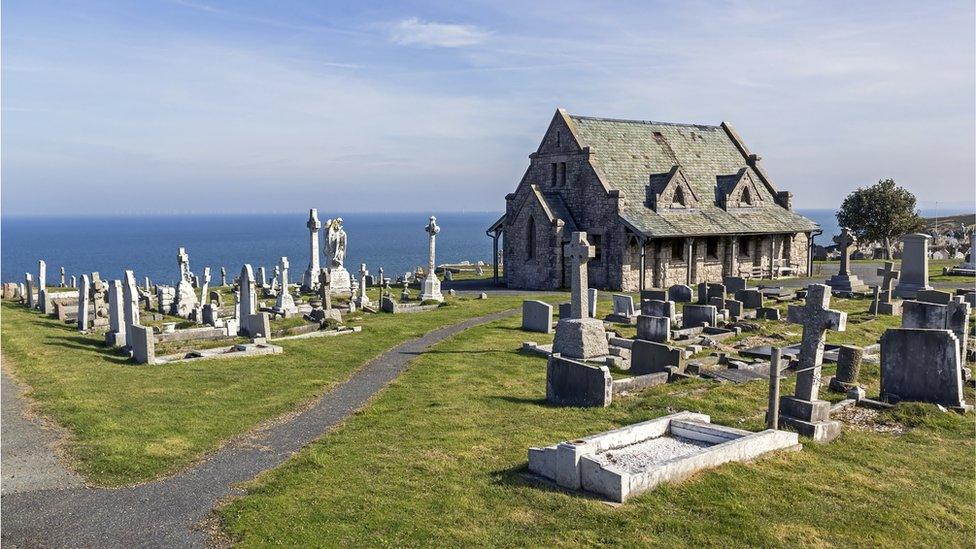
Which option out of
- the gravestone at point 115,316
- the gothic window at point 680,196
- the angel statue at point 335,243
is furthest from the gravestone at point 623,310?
the angel statue at point 335,243

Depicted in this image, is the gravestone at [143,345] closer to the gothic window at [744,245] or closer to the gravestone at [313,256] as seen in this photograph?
the gravestone at [313,256]

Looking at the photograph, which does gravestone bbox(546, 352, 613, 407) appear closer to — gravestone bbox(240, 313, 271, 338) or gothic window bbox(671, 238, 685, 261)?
gravestone bbox(240, 313, 271, 338)

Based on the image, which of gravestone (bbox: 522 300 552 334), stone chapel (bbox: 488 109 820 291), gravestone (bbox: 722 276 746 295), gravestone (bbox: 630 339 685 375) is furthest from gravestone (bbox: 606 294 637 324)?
stone chapel (bbox: 488 109 820 291)

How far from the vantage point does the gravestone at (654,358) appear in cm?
1548

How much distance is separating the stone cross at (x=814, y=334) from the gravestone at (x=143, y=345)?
14.6 m

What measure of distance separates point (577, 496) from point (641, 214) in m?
29.4

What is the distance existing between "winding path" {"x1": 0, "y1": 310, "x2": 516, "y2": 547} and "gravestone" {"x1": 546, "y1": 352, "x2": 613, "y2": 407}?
440 cm

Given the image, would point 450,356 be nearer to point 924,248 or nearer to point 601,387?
point 601,387

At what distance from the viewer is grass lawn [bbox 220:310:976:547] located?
25.0 ft

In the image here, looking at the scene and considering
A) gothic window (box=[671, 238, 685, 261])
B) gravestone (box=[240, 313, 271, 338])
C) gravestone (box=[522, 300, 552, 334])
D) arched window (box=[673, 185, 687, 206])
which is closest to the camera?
gravestone (box=[240, 313, 271, 338])

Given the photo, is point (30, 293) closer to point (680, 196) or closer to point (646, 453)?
point (646, 453)

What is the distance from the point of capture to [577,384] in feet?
44.1

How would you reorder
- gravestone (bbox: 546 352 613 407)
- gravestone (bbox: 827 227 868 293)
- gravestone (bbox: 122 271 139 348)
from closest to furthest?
gravestone (bbox: 546 352 613 407) → gravestone (bbox: 122 271 139 348) → gravestone (bbox: 827 227 868 293)

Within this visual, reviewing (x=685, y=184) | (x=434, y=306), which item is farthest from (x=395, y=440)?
(x=685, y=184)
